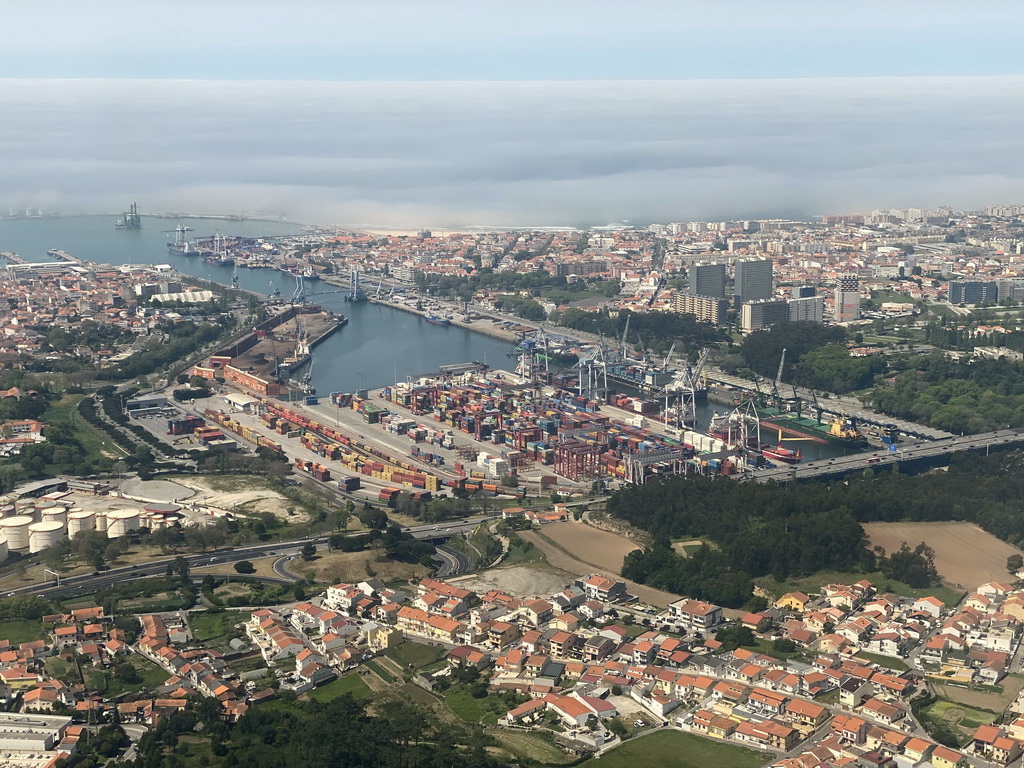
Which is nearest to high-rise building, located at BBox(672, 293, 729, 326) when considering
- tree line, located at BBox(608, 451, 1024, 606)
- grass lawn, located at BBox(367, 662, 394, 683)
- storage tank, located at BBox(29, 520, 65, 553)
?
tree line, located at BBox(608, 451, 1024, 606)

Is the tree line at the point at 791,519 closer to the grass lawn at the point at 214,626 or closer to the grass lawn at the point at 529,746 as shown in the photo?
the grass lawn at the point at 529,746

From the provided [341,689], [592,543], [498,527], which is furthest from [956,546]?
[341,689]

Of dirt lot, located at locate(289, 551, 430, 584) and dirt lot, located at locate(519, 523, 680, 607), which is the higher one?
dirt lot, located at locate(519, 523, 680, 607)

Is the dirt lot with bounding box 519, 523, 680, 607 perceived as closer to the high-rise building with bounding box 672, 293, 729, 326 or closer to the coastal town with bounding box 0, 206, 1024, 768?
the coastal town with bounding box 0, 206, 1024, 768

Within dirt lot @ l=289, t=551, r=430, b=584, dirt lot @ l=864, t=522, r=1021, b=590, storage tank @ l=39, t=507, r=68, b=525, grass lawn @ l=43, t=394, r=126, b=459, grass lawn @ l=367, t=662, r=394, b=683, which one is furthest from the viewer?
grass lawn @ l=43, t=394, r=126, b=459

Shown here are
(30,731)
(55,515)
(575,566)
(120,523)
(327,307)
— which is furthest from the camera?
(327,307)

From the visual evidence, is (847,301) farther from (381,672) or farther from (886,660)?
(381,672)
